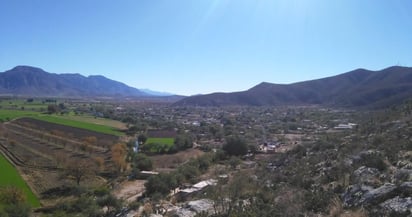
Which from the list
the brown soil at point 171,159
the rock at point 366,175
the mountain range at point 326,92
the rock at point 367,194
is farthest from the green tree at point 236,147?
the mountain range at point 326,92

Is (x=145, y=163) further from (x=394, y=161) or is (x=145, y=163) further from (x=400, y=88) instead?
(x=400, y=88)

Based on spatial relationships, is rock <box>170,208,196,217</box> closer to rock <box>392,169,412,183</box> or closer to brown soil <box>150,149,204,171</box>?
rock <box>392,169,412,183</box>

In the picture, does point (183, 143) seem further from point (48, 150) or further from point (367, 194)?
point (367, 194)

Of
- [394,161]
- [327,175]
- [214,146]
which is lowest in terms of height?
[214,146]

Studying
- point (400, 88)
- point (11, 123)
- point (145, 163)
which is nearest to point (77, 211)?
point (145, 163)

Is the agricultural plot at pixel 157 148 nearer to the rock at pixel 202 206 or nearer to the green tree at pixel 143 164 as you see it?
the green tree at pixel 143 164

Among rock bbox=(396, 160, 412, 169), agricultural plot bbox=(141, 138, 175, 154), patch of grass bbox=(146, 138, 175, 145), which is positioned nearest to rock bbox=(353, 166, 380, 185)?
rock bbox=(396, 160, 412, 169)

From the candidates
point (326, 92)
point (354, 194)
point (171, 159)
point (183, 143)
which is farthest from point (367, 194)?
point (326, 92)
